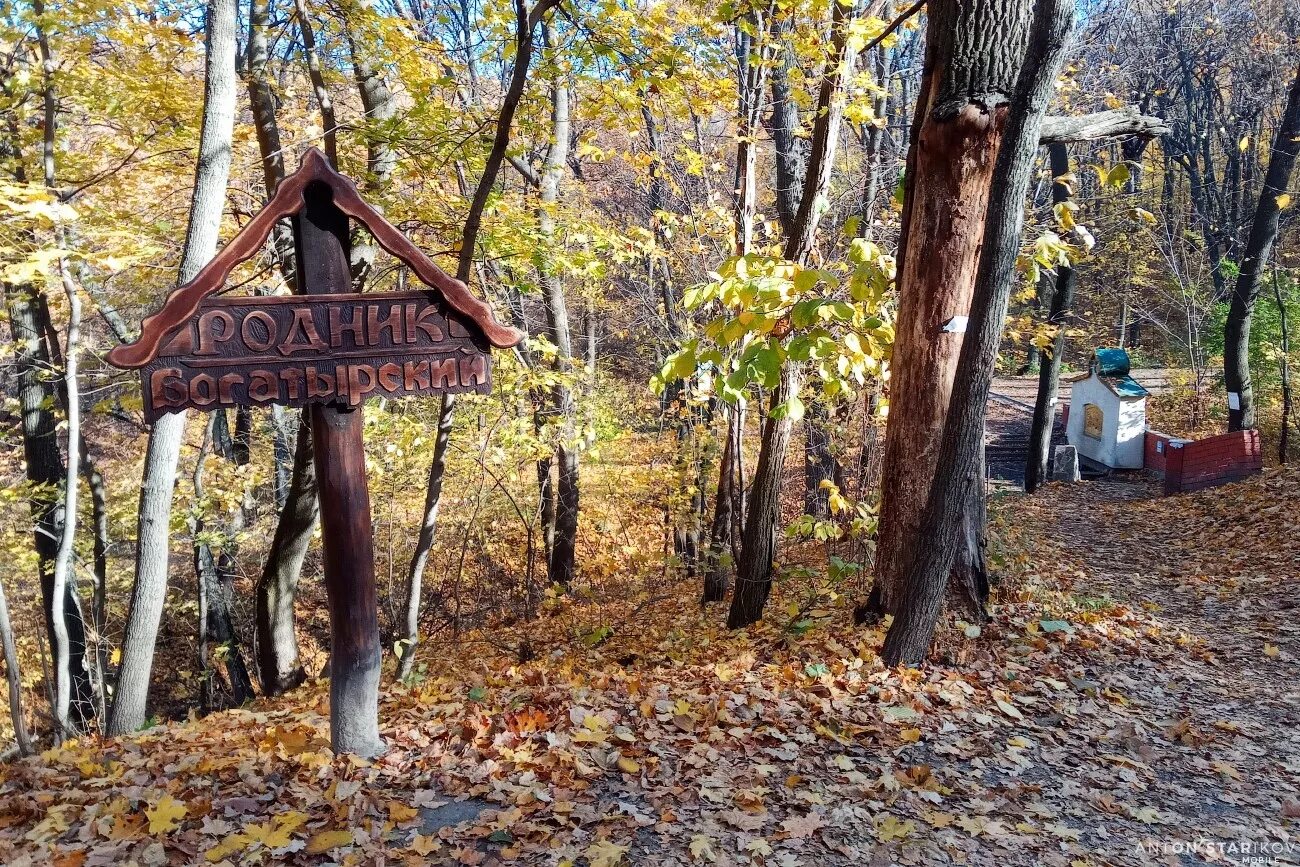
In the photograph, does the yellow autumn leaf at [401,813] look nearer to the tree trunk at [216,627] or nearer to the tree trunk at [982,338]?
the tree trunk at [982,338]

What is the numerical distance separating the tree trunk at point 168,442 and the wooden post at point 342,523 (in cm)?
276

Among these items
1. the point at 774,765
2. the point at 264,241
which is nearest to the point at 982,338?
the point at 774,765

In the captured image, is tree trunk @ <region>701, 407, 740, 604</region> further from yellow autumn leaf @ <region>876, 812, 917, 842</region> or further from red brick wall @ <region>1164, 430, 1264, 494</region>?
red brick wall @ <region>1164, 430, 1264, 494</region>

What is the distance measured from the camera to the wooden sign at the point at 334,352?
323 centimetres

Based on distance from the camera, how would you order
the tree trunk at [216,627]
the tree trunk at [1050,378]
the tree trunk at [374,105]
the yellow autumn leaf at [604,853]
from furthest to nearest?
the tree trunk at [1050,378] < the tree trunk at [216,627] < the tree trunk at [374,105] < the yellow autumn leaf at [604,853]

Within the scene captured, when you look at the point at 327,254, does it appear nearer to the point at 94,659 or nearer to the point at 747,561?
the point at 747,561

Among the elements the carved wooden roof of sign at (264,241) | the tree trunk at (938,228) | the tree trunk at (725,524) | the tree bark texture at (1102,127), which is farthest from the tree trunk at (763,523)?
the carved wooden roof of sign at (264,241)

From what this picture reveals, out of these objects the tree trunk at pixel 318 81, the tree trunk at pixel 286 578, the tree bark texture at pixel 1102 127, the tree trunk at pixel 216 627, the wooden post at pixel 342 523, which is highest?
the tree trunk at pixel 318 81

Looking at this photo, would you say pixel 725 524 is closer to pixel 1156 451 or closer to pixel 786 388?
pixel 786 388

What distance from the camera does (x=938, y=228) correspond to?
4.86m

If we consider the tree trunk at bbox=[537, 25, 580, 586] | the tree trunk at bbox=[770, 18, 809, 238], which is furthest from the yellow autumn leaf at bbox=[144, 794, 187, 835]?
the tree trunk at bbox=[770, 18, 809, 238]

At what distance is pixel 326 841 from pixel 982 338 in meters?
3.91

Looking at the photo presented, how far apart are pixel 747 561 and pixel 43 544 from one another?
9.91m

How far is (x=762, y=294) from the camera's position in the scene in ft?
11.7
